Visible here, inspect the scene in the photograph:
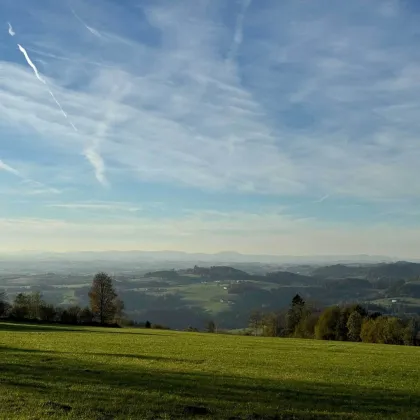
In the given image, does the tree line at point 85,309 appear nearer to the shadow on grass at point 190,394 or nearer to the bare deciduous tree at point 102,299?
the bare deciduous tree at point 102,299

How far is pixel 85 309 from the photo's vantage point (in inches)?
3984

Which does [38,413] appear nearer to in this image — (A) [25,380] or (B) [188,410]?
(B) [188,410]

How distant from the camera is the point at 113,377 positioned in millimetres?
20766

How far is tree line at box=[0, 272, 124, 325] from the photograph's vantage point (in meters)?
95.7

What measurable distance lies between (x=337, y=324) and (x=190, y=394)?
87217 mm

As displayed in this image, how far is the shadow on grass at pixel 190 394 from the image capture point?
15.0 m

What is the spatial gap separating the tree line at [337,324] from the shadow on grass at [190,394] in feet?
236

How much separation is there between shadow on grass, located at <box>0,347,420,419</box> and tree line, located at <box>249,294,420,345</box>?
72069mm

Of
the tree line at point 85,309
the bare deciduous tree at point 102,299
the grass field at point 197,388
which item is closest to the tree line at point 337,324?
the tree line at point 85,309

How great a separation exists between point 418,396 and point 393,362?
14.8 metres

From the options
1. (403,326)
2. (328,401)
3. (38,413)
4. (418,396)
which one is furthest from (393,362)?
(403,326)

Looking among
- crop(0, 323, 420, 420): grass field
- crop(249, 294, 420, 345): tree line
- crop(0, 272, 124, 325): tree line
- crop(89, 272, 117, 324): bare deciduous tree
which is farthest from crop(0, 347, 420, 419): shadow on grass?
crop(89, 272, 117, 324): bare deciduous tree

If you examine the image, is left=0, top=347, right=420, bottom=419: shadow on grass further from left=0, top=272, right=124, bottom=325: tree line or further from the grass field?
left=0, top=272, right=124, bottom=325: tree line

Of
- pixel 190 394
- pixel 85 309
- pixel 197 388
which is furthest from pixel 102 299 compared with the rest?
pixel 190 394
